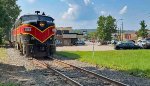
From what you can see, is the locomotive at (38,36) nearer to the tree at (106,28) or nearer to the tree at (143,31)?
the tree at (106,28)

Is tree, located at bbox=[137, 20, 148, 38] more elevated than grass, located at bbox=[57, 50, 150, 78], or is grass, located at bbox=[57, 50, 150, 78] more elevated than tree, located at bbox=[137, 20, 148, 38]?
tree, located at bbox=[137, 20, 148, 38]

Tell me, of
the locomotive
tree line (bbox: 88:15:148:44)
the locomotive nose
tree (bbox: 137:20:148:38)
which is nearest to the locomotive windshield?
the locomotive

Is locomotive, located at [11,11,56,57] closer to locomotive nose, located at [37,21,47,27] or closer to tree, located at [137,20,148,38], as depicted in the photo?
locomotive nose, located at [37,21,47,27]

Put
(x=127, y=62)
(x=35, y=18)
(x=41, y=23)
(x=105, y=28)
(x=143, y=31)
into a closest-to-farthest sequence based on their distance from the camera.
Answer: (x=127, y=62) → (x=41, y=23) → (x=35, y=18) → (x=105, y=28) → (x=143, y=31)

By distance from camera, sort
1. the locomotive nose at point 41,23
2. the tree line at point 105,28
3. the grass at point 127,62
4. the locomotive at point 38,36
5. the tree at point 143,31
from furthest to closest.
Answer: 1. the tree at point 143,31
2. the tree line at point 105,28
3. the locomotive nose at point 41,23
4. the locomotive at point 38,36
5. the grass at point 127,62

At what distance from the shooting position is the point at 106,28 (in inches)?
4579

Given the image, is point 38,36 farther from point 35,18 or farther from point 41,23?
point 35,18

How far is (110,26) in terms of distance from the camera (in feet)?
383

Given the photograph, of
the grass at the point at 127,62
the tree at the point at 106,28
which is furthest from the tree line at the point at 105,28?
the grass at the point at 127,62

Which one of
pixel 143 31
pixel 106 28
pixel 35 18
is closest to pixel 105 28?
pixel 106 28

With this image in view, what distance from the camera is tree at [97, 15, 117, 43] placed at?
115881 mm

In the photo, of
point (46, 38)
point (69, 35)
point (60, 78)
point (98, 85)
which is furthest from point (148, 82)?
point (69, 35)

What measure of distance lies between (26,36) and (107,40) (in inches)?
3548

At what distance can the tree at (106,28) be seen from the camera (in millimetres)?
115881
